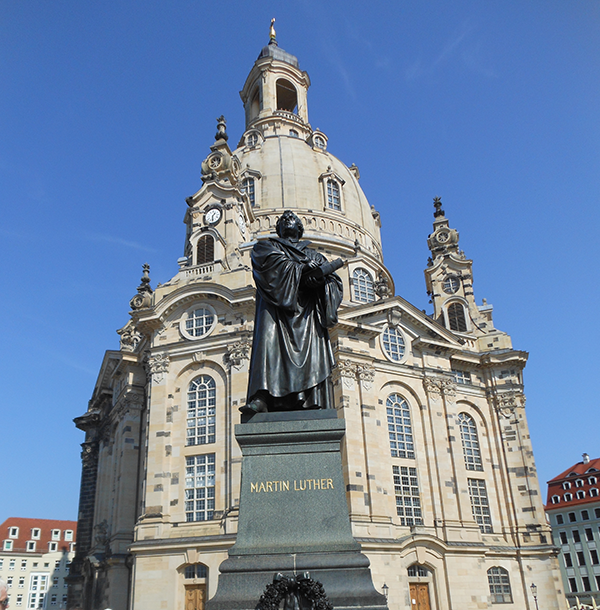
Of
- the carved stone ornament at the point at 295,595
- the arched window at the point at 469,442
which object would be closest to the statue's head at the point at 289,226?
the carved stone ornament at the point at 295,595

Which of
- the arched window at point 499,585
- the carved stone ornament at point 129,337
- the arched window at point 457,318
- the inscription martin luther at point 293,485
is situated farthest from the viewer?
the arched window at point 457,318

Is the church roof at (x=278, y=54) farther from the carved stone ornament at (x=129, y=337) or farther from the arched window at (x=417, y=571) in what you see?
the arched window at (x=417, y=571)

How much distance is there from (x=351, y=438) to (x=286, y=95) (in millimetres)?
47095

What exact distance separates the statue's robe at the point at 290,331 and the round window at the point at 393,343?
2958 centimetres

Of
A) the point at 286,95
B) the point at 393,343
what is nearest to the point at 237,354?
the point at 393,343

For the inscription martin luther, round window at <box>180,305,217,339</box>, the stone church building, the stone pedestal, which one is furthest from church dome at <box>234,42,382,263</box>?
the inscription martin luther

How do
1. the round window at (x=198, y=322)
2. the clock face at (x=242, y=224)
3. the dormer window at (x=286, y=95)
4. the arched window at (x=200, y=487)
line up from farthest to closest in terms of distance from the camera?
the dormer window at (x=286, y=95)
the clock face at (x=242, y=224)
the round window at (x=198, y=322)
the arched window at (x=200, y=487)

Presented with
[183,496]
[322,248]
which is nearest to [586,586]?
[322,248]

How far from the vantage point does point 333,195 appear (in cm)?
5288

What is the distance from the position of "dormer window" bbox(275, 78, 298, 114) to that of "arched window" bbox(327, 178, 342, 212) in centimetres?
1935

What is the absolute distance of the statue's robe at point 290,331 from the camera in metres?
8.82

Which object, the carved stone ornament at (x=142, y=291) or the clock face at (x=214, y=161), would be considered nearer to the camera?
the clock face at (x=214, y=161)

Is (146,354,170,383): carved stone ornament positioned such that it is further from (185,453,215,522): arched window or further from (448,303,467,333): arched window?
(448,303,467,333): arched window

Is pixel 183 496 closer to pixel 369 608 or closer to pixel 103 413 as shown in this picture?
pixel 103 413
